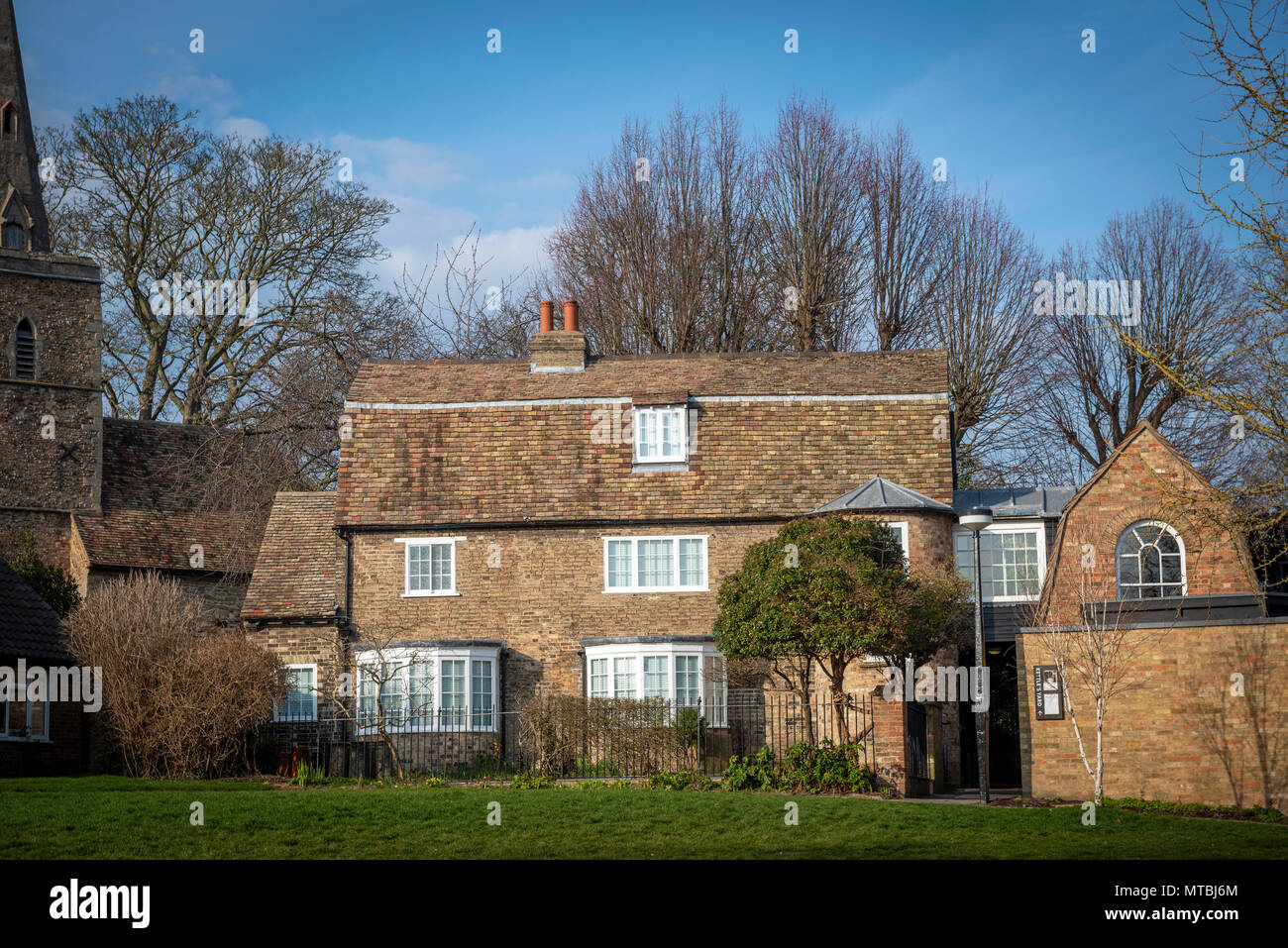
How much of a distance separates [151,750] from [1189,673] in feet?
58.9

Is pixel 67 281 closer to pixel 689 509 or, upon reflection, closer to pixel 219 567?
pixel 219 567

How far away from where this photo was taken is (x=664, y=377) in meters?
33.3

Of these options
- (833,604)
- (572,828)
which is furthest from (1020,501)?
(572,828)

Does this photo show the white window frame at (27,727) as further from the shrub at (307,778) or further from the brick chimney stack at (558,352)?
the brick chimney stack at (558,352)

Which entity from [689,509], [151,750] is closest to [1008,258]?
[689,509]

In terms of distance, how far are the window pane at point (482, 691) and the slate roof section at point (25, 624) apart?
8.10 m

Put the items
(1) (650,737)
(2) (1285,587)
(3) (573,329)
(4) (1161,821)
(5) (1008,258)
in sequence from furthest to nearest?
(5) (1008,258) → (3) (573,329) → (2) (1285,587) → (1) (650,737) → (4) (1161,821)

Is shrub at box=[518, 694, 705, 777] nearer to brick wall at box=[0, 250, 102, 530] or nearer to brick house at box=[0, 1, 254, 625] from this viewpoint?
brick house at box=[0, 1, 254, 625]

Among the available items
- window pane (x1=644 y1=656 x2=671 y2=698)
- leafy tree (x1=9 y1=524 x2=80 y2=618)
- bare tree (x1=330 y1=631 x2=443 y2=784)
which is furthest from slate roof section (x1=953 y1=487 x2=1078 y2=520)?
leafy tree (x1=9 y1=524 x2=80 y2=618)

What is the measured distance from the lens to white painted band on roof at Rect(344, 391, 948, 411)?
31.8 metres

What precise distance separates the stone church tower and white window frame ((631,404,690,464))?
16.7 meters

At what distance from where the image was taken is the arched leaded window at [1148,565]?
1040 inches

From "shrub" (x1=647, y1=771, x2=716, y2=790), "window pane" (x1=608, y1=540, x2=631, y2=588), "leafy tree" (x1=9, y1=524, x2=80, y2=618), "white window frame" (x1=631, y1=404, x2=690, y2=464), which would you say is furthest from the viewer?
"leafy tree" (x1=9, y1=524, x2=80, y2=618)
